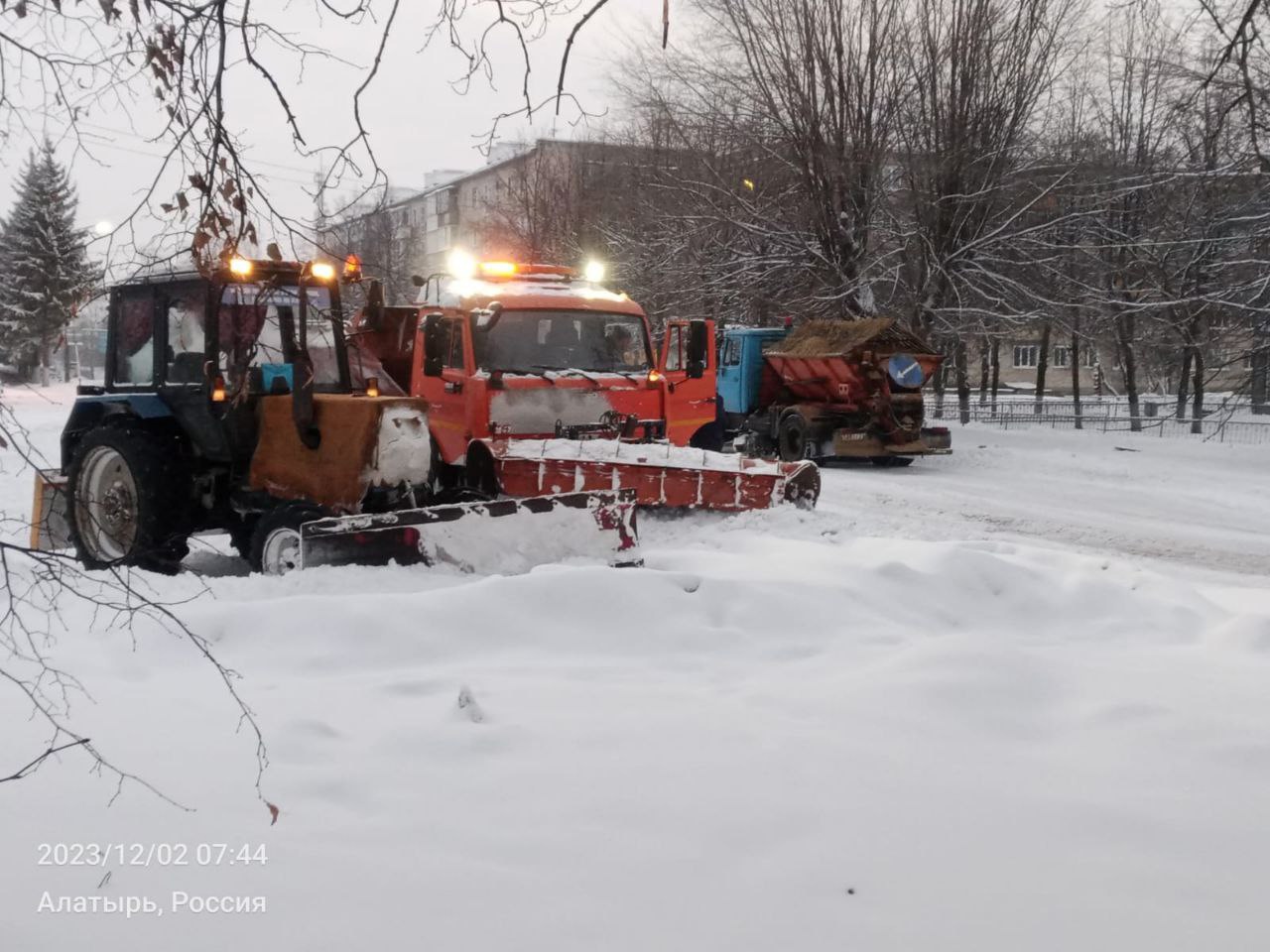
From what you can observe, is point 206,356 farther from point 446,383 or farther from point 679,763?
point 679,763

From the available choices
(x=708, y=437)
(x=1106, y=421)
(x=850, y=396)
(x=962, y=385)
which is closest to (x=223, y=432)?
(x=708, y=437)

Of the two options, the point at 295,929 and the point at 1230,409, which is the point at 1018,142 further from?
the point at 295,929

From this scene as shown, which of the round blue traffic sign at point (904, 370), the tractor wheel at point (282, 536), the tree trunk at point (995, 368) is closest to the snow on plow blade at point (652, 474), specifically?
the tractor wheel at point (282, 536)

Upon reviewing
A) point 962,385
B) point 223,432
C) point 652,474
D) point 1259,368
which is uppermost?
point 1259,368

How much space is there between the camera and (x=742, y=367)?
1942 cm

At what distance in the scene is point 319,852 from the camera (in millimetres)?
3271

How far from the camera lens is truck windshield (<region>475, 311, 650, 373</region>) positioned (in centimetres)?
1014

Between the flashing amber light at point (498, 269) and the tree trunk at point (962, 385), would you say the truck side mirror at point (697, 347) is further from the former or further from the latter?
the tree trunk at point (962, 385)

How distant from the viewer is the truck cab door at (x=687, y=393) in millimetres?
11086

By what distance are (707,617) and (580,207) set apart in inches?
1101

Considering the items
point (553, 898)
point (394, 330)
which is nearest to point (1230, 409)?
point (394, 330)

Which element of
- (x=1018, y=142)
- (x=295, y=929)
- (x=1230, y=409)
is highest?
(x=1018, y=142)

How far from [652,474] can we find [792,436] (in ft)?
30.7

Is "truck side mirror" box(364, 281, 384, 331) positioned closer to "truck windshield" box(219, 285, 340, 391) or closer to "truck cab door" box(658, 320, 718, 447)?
"truck windshield" box(219, 285, 340, 391)
